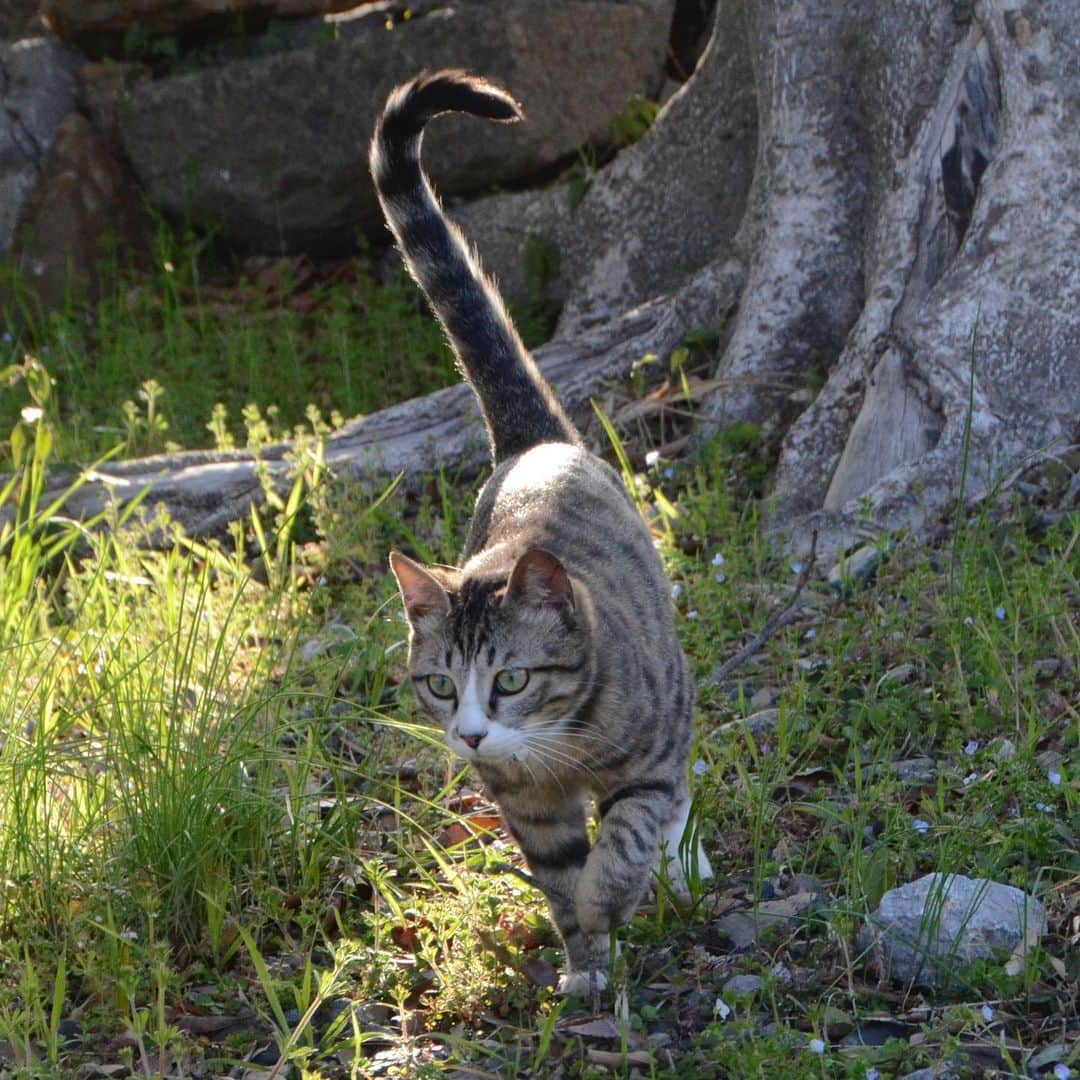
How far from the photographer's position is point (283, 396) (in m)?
Answer: 7.13

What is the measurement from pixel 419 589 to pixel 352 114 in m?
5.50

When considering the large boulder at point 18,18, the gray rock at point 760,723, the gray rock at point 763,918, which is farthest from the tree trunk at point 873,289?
the large boulder at point 18,18

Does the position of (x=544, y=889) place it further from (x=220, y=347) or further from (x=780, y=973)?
(x=220, y=347)

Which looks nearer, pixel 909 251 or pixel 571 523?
pixel 571 523

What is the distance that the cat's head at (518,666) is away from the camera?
299cm

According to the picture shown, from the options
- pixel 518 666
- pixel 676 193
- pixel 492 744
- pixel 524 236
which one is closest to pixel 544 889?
pixel 492 744

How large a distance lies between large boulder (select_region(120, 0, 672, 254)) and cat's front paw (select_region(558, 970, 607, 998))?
5696 millimetres

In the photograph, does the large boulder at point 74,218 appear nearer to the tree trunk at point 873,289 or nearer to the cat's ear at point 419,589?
the tree trunk at point 873,289

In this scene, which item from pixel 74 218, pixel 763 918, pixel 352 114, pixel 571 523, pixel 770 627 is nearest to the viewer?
pixel 763 918

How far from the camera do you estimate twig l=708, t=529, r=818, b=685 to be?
3964 mm

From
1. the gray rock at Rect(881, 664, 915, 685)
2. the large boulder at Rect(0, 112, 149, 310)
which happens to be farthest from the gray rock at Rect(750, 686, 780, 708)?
the large boulder at Rect(0, 112, 149, 310)

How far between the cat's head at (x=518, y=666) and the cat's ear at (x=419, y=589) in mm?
23

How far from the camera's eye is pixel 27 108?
8.45m

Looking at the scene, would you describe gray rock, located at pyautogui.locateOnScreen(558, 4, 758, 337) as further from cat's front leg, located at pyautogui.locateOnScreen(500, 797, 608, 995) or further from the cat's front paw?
the cat's front paw
